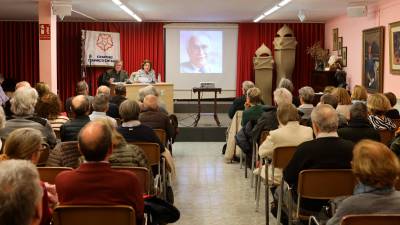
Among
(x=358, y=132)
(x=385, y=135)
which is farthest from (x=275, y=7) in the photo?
(x=358, y=132)

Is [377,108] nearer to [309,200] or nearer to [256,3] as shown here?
[309,200]

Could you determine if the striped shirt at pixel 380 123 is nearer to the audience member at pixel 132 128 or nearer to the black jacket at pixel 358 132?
the black jacket at pixel 358 132

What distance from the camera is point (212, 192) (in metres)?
6.05

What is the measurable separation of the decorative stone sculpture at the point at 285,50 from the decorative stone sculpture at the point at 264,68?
24 centimetres

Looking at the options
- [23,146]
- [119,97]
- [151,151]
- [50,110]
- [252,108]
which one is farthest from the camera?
[119,97]

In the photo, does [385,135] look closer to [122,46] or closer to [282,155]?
[282,155]

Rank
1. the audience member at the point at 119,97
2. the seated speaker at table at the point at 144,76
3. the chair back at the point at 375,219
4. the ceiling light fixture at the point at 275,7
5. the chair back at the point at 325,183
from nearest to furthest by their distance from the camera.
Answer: the chair back at the point at 375,219, the chair back at the point at 325,183, the audience member at the point at 119,97, the ceiling light fixture at the point at 275,7, the seated speaker at table at the point at 144,76

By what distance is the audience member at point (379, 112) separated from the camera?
17.5ft

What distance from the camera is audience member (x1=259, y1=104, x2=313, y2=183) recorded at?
14.9 feet

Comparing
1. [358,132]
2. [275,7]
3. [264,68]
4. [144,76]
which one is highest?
[275,7]

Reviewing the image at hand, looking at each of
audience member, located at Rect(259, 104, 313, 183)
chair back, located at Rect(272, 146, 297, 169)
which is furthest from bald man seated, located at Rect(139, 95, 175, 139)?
chair back, located at Rect(272, 146, 297, 169)

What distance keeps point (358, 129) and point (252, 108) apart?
225cm

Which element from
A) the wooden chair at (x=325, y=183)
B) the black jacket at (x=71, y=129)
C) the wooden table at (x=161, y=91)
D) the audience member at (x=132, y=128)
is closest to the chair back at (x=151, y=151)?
the audience member at (x=132, y=128)

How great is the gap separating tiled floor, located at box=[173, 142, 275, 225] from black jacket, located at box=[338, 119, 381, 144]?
46.7 inches
